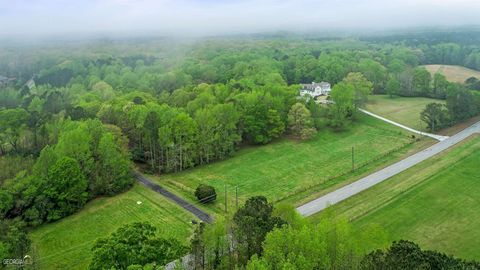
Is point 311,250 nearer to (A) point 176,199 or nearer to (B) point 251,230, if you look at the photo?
(B) point 251,230

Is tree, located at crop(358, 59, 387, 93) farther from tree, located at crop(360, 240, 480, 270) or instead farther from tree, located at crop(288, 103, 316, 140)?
tree, located at crop(360, 240, 480, 270)

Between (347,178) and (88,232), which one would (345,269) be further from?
(347,178)

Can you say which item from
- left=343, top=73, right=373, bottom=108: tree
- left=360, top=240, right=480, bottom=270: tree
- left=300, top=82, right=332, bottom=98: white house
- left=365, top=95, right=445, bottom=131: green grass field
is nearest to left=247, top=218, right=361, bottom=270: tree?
left=360, top=240, right=480, bottom=270: tree

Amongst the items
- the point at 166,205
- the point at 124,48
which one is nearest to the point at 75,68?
the point at 124,48

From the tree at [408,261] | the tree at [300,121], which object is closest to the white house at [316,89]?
the tree at [300,121]

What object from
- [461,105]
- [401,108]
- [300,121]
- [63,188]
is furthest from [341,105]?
[63,188]

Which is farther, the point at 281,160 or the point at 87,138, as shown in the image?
the point at 281,160
